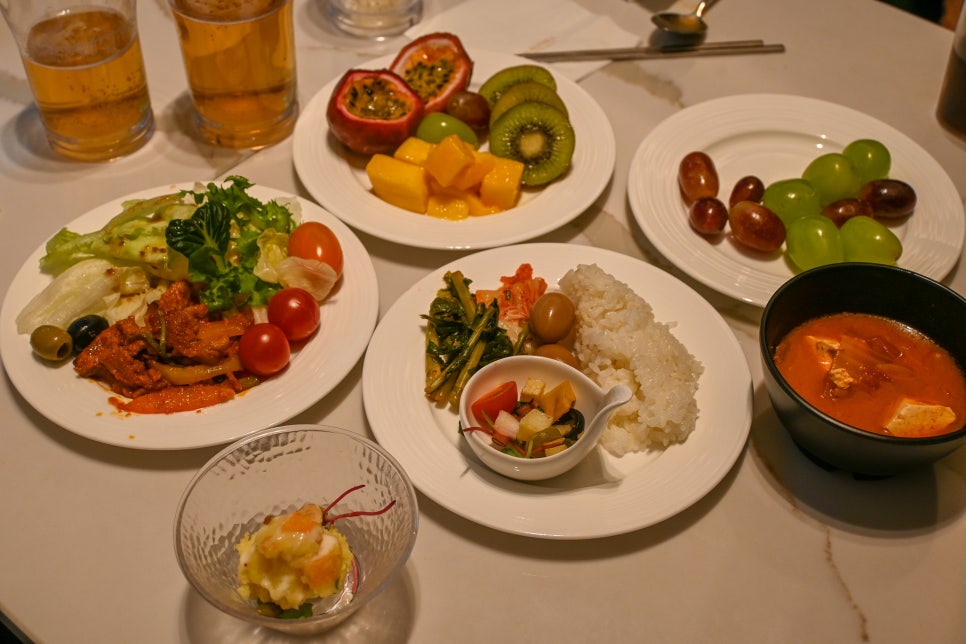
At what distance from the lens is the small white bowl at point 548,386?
150 centimetres

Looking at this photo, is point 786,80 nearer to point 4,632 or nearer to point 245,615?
point 245,615

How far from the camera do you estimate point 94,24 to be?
214cm

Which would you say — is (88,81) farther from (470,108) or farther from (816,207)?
(816,207)

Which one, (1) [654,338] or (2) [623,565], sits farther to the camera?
(1) [654,338]

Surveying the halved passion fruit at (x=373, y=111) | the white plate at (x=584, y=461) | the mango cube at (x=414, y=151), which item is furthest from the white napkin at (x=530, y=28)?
the white plate at (x=584, y=461)

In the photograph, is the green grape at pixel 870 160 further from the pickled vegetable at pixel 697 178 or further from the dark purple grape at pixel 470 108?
the dark purple grape at pixel 470 108

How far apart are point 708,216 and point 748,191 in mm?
177

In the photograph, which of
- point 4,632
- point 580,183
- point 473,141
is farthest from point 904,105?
point 4,632

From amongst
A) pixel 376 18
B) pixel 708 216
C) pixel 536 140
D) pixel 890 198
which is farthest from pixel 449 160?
pixel 890 198

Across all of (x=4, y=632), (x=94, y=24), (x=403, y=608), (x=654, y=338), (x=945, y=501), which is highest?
(x=94, y=24)

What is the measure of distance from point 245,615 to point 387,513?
290 millimetres

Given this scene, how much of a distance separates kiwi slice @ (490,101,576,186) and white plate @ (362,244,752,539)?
0.38 metres

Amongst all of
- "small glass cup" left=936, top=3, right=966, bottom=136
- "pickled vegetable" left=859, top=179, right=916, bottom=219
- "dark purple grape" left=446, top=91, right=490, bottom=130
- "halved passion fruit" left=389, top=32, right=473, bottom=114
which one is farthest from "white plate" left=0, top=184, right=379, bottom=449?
"small glass cup" left=936, top=3, right=966, bottom=136

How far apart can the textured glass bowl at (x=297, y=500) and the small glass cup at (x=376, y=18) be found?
1715 millimetres
